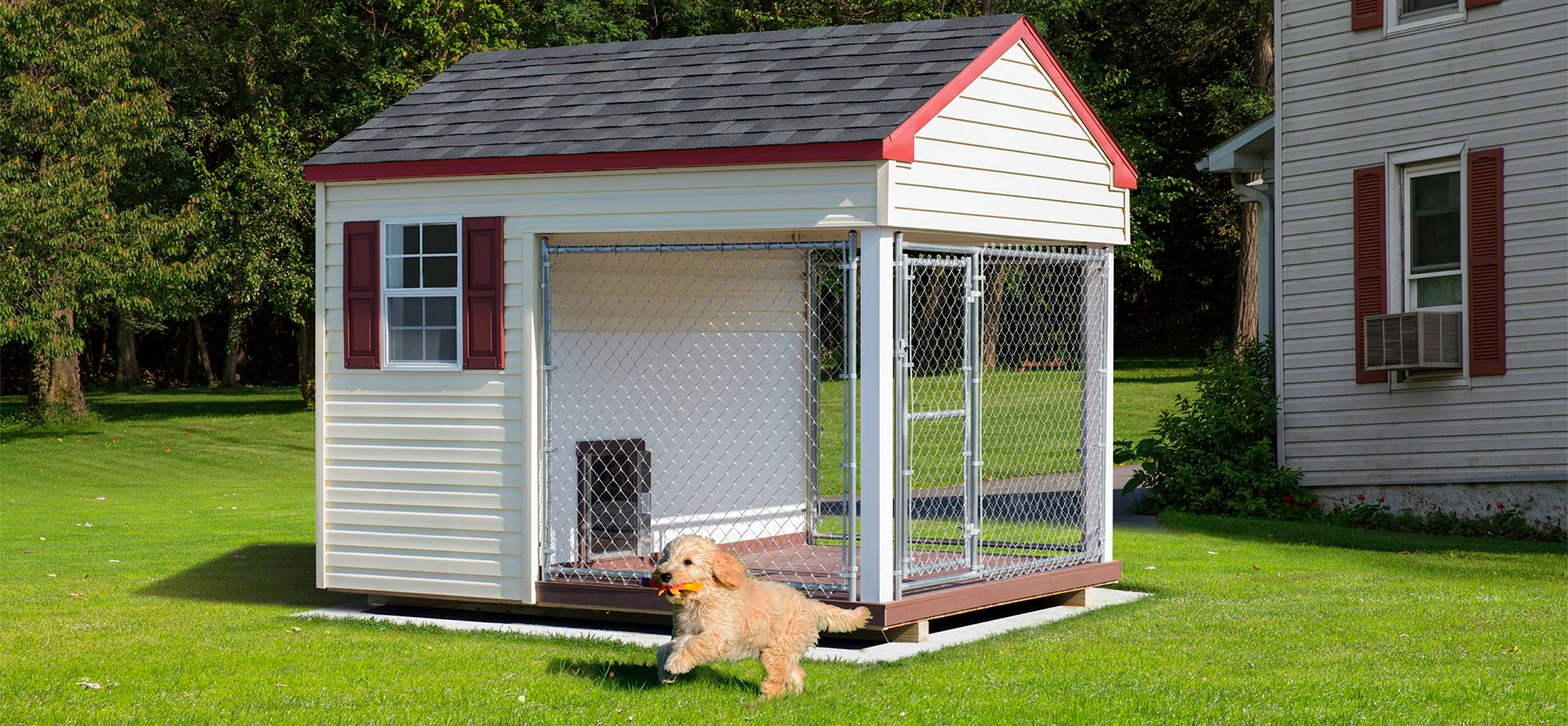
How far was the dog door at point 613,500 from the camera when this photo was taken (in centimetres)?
928

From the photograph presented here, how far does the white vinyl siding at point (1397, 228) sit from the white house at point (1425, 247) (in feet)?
0.04

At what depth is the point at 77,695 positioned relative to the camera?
628 centimetres

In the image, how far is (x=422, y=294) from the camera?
868cm

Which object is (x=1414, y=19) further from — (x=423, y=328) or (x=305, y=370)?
(x=305, y=370)

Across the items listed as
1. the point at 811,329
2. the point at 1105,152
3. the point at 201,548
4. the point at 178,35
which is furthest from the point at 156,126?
the point at 1105,152

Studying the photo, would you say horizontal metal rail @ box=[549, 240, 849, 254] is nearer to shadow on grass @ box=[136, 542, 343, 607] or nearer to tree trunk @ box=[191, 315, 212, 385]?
Answer: shadow on grass @ box=[136, 542, 343, 607]

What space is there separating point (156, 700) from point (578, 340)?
3598 mm

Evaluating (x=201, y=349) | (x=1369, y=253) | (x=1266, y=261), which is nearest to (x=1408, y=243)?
(x=1369, y=253)

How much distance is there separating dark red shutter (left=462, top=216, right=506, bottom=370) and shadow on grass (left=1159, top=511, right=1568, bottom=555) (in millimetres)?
6665

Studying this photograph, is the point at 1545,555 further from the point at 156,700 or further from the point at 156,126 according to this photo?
the point at 156,126

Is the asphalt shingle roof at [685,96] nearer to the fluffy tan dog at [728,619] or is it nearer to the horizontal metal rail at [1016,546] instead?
the fluffy tan dog at [728,619]

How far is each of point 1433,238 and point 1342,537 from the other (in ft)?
8.54

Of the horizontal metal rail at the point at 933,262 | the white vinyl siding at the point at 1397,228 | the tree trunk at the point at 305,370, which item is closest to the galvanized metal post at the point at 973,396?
the horizontal metal rail at the point at 933,262

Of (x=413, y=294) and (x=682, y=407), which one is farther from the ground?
(x=413, y=294)
